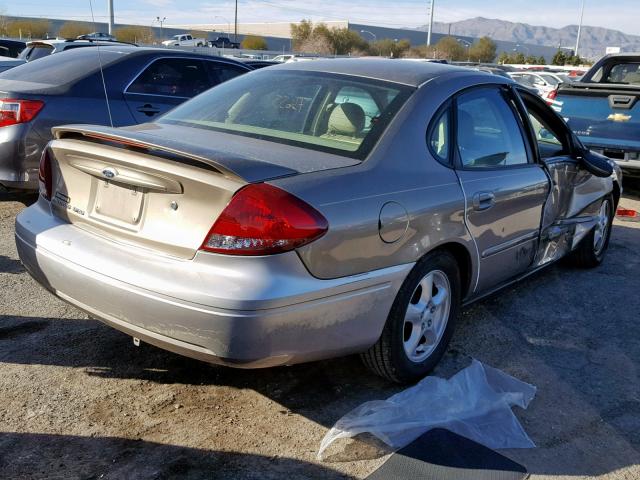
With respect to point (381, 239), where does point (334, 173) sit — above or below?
above

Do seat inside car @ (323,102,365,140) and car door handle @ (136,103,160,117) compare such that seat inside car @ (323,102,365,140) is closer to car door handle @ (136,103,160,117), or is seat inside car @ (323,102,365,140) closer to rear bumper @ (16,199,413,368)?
rear bumper @ (16,199,413,368)

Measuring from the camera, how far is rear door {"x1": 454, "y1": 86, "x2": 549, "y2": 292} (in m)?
3.71

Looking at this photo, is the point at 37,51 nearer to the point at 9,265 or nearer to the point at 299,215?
the point at 9,265

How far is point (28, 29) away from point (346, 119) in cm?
6333

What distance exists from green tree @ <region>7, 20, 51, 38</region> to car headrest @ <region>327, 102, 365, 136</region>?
194 feet

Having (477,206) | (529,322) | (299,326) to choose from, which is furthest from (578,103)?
(299,326)

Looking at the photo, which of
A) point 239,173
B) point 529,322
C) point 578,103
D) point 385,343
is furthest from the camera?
point 578,103

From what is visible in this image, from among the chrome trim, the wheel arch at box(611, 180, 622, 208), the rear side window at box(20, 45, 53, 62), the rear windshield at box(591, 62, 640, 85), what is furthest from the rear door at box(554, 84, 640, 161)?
the rear side window at box(20, 45, 53, 62)

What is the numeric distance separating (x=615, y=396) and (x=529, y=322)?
1022 mm

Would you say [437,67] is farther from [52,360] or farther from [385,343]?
[52,360]

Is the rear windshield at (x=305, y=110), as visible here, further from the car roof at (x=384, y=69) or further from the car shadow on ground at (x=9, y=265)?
the car shadow on ground at (x=9, y=265)

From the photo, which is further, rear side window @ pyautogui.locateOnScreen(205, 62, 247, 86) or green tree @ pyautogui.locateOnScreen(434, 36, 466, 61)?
green tree @ pyautogui.locateOnScreen(434, 36, 466, 61)

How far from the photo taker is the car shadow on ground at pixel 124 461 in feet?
8.67

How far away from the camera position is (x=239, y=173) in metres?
2.67
